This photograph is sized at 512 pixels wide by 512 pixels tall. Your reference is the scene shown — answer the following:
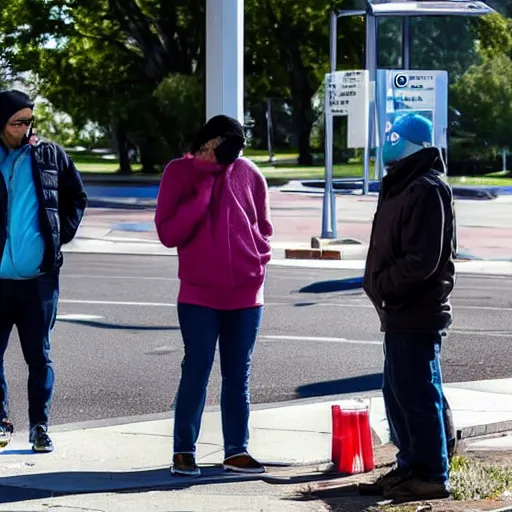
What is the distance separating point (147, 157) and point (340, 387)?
41076mm

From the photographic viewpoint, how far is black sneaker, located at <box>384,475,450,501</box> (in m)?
5.74

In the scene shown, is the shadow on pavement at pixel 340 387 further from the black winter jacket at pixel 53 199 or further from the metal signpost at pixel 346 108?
the metal signpost at pixel 346 108

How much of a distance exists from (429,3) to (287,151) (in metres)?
52.4

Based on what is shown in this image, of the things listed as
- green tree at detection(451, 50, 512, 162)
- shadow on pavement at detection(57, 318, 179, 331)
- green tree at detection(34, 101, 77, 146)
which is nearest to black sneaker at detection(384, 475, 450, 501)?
shadow on pavement at detection(57, 318, 179, 331)

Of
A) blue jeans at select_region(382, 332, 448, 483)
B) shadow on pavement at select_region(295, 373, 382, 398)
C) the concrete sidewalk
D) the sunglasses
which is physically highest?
the sunglasses

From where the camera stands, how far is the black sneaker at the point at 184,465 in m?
6.25

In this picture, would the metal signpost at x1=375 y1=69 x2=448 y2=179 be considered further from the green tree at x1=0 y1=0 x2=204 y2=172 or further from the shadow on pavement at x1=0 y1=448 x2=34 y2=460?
the green tree at x1=0 y1=0 x2=204 y2=172

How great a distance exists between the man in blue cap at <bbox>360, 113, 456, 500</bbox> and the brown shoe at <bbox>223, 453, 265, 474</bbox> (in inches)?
26.0

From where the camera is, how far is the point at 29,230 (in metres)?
6.47

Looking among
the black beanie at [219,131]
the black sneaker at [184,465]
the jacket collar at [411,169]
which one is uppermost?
the black beanie at [219,131]

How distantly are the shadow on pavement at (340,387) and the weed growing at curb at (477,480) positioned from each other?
8.16ft

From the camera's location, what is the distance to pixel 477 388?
8859mm

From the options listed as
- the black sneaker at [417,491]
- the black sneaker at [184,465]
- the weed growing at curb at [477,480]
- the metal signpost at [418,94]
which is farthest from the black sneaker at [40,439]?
the metal signpost at [418,94]

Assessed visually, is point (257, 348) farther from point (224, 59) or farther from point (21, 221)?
point (21, 221)
